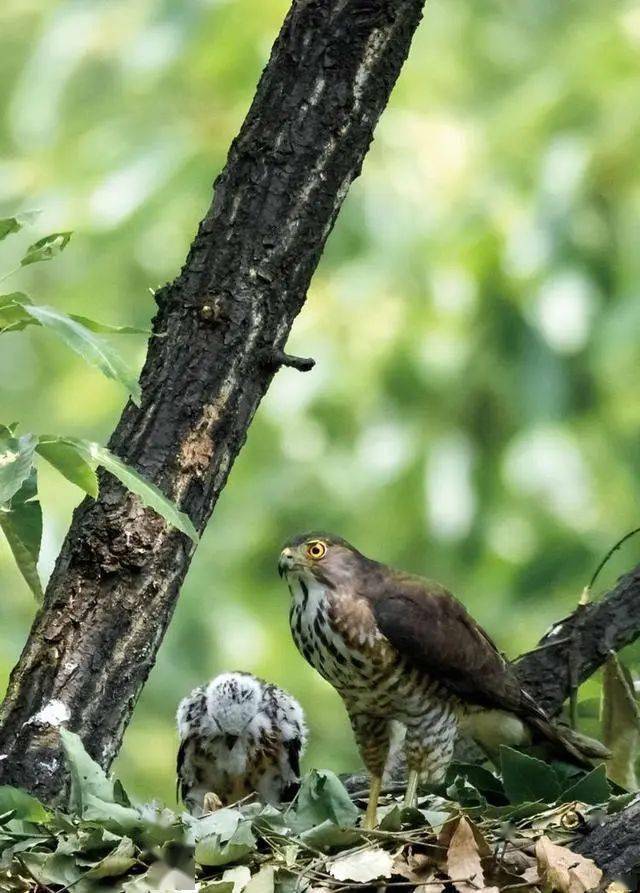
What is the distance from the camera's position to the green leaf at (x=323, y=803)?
4184mm

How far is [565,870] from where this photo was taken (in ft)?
11.8

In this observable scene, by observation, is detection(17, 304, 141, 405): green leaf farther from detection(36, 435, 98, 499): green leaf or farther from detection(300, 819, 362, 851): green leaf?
detection(300, 819, 362, 851): green leaf

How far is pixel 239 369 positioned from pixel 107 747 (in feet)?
3.30

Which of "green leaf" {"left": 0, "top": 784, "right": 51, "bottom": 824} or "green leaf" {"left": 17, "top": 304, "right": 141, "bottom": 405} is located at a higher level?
"green leaf" {"left": 17, "top": 304, "right": 141, "bottom": 405}

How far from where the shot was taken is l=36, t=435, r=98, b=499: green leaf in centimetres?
338

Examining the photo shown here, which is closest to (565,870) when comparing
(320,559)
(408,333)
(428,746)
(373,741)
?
(428,746)

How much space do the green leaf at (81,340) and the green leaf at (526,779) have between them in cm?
148

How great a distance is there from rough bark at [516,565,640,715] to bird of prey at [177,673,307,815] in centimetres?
79

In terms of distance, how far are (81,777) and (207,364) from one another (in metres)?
1.12

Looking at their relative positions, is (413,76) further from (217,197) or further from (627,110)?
(217,197)

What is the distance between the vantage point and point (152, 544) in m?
4.32

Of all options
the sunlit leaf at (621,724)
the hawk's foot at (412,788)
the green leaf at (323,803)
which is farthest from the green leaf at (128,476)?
the sunlit leaf at (621,724)

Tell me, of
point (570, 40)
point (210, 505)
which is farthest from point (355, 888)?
point (570, 40)

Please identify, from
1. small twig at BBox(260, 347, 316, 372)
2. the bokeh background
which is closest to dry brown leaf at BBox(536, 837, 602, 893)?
small twig at BBox(260, 347, 316, 372)
